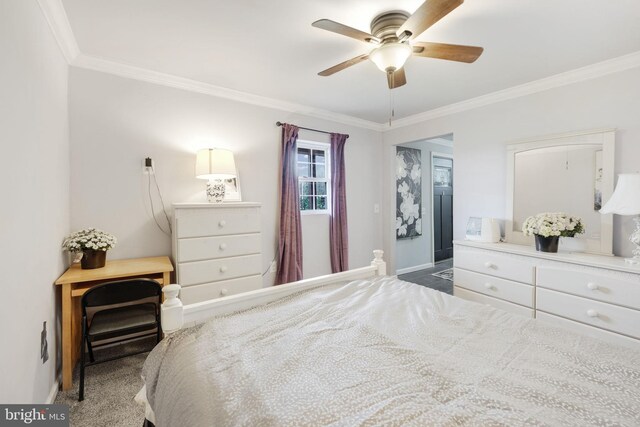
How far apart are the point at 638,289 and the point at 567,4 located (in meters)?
1.87

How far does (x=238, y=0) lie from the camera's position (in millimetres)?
1568

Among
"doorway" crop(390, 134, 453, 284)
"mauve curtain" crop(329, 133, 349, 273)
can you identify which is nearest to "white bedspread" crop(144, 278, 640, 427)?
"mauve curtain" crop(329, 133, 349, 273)

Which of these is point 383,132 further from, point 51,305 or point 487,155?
point 51,305

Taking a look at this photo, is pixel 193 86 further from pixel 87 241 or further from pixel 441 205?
pixel 441 205

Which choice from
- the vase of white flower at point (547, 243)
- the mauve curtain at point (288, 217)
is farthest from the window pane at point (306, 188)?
the vase of white flower at point (547, 243)

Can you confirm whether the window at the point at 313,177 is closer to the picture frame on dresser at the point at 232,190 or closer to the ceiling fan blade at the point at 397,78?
the picture frame on dresser at the point at 232,190

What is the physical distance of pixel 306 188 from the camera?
3.60 meters

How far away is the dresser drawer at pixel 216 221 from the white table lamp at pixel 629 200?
2827mm

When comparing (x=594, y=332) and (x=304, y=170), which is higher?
(x=304, y=170)

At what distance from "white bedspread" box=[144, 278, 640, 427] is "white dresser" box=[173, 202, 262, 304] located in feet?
3.56

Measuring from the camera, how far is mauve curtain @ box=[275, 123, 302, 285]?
3.19 meters

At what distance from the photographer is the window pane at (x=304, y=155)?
11.6 feet

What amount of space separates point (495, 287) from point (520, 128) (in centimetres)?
161

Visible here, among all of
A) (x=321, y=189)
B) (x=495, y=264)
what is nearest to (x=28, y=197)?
(x=321, y=189)
